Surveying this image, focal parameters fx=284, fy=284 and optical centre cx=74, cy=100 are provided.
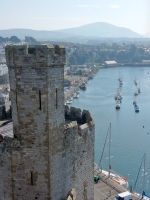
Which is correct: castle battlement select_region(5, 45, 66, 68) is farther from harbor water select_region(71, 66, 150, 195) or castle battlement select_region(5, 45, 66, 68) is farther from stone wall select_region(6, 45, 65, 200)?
harbor water select_region(71, 66, 150, 195)

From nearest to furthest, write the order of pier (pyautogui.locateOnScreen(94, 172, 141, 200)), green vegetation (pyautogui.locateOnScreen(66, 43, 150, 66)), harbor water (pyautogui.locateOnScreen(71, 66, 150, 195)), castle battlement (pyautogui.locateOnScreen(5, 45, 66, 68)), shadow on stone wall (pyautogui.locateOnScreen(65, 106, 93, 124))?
castle battlement (pyautogui.locateOnScreen(5, 45, 66, 68)) < shadow on stone wall (pyautogui.locateOnScreen(65, 106, 93, 124)) < pier (pyautogui.locateOnScreen(94, 172, 141, 200)) < harbor water (pyautogui.locateOnScreen(71, 66, 150, 195)) < green vegetation (pyautogui.locateOnScreen(66, 43, 150, 66))

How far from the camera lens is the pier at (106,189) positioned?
2354 centimetres

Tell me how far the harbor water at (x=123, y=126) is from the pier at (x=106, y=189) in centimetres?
633

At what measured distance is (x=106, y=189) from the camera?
25094mm

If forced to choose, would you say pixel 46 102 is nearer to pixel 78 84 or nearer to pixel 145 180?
pixel 145 180

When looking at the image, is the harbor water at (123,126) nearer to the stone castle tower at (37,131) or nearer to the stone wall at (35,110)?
the stone castle tower at (37,131)

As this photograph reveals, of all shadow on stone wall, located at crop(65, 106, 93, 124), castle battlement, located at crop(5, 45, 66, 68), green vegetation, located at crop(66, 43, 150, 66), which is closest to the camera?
castle battlement, located at crop(5, 45, 66, 68)

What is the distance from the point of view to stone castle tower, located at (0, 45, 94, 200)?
7.25 meters

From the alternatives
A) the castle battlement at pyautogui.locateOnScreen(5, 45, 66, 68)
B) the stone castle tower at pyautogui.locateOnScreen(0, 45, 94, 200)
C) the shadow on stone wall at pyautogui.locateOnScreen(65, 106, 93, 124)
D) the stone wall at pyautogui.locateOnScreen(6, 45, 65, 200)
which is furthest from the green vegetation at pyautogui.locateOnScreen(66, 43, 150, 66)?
the castle battlement at pyautogui.locateOnScreen(5, 45, 66, 68)

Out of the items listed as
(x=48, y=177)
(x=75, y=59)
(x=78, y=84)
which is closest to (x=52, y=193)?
(x=48, y=177)

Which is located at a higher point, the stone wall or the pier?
the stone wall

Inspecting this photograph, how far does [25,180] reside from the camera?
776cm

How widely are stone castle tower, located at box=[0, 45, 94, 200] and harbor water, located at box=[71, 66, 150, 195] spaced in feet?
85.1

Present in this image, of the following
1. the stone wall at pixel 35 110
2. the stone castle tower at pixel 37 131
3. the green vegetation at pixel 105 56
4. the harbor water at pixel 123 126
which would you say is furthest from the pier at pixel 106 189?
the green vegetation at pixel 105 56
